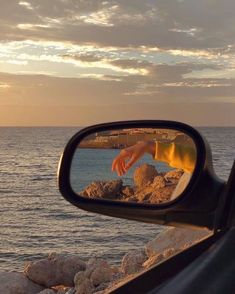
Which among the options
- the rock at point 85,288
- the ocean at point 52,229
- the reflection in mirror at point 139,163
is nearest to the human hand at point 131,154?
the reflection in mirror at point 139,163

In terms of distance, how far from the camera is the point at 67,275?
17.8m

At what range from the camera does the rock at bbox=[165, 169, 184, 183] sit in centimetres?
210

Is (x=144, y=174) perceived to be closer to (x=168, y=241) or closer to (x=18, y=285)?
(x=168, y=241)

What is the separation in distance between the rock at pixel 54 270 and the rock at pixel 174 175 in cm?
1556

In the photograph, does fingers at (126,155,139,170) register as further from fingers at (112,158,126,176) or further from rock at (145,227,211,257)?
rock at (145,227,211,257)

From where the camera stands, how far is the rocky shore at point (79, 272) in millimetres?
14773

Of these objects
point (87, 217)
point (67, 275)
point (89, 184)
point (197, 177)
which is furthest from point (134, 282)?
point (87, 217)

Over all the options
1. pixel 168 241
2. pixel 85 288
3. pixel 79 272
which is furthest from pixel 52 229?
pixel 85 288

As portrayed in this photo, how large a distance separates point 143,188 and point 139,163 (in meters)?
0.25

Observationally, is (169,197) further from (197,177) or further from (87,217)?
(87,217)

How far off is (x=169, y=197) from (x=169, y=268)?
1.03 feet

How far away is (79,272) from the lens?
15.8 m

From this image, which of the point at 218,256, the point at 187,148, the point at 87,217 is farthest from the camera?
the point at 87,217


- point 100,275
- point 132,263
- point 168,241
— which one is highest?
point 168,241
